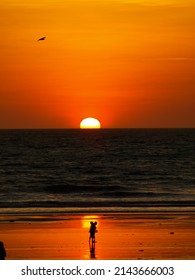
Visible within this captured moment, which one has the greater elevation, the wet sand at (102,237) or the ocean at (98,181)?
the ocean at (98,181)

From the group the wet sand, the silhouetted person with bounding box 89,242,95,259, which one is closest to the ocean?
the wet sand

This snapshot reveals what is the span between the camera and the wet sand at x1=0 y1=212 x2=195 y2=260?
28.7 metres

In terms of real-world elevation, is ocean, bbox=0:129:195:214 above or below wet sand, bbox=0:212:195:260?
above

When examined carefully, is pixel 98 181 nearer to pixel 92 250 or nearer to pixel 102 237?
pixel 102 237

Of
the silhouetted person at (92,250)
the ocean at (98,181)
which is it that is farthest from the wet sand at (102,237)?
the ocean at (98,181)

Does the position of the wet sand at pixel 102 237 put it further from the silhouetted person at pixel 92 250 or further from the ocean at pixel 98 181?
the ocean at pixel 98 181

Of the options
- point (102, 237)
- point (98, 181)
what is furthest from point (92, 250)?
point (98, 181)

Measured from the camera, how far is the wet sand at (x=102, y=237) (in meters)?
28.7

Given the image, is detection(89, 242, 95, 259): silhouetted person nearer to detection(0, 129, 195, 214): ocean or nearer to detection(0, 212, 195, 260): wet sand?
detection(0, 212, 195, 260): wet sand

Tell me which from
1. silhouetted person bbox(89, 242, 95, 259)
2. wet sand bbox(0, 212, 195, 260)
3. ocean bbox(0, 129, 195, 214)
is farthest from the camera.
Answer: ocean bbox(0, 129, 195, 214)

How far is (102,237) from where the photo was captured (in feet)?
109

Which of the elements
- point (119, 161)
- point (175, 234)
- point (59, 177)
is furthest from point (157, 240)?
point (119, 161)

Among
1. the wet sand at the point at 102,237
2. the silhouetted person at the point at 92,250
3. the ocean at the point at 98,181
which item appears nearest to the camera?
the silhouetted person at the point at 92,250
